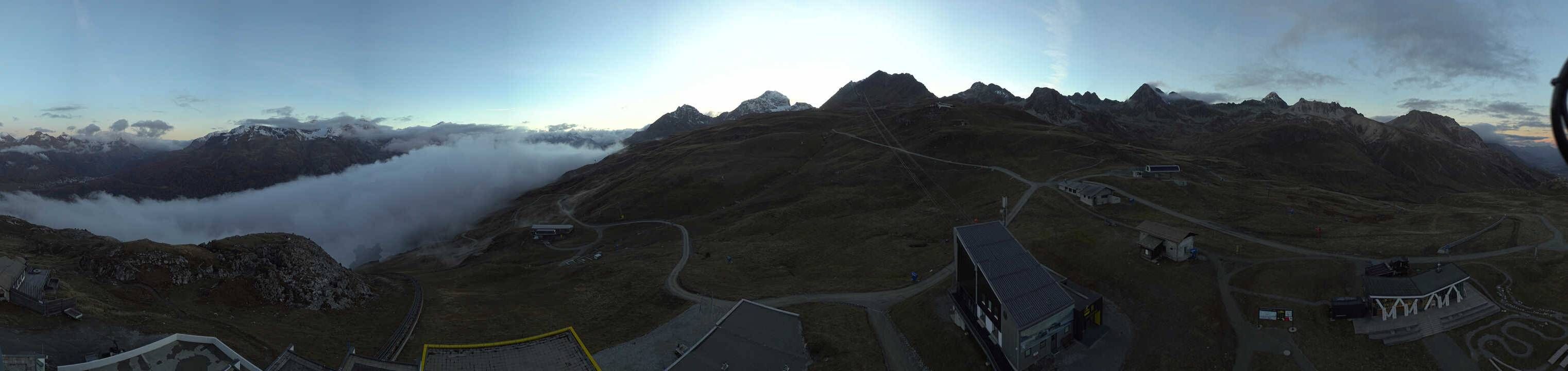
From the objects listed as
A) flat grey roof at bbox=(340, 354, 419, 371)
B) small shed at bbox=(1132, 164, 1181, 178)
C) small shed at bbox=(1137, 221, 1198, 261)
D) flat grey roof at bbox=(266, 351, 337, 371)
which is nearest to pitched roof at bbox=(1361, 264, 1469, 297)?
small shed at bbox=(1137, 221, 1198, 261)

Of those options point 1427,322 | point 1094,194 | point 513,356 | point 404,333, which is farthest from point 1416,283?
point 404,333

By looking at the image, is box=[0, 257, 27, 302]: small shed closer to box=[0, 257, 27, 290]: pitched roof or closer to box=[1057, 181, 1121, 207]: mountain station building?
box=[0, 257, 27, 290]: pitched roof

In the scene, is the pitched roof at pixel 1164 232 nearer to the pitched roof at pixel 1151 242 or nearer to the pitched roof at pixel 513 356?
the pitched roof at pixel 1151 242

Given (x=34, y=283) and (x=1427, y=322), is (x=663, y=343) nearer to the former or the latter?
(x=34, y=283)

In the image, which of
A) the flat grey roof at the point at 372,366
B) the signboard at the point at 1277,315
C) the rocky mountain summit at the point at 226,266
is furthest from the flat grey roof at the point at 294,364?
the signboard at the point at 1277,315

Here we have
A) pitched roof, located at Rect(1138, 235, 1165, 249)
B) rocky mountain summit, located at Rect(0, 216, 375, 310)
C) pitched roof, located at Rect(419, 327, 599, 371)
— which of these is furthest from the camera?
pitched roof, located at Rect(1138, 235, 1165, 249)
